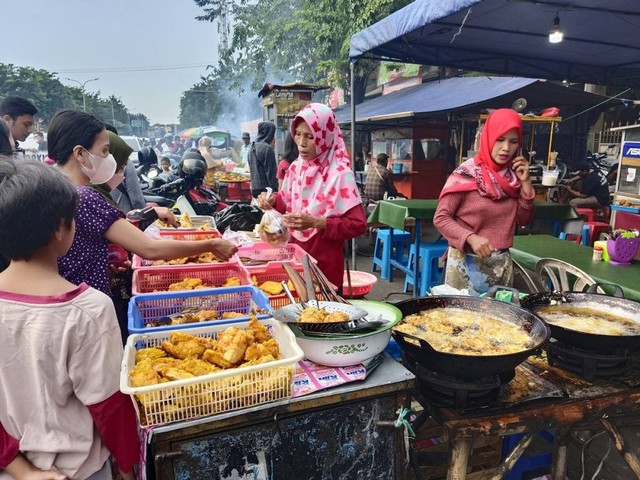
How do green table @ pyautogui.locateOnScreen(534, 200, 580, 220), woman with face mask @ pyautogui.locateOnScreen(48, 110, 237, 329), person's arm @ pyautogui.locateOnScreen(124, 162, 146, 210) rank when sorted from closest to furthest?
woman with face mask @ pyautogui.locateOnScreen(48, 110, 237, 329) → person's arm @ pyautogui.locateOnScreen(124, 162, 146, 210) → green table @ pyautogui.locateOnScreen(534, 200, 580, 220)

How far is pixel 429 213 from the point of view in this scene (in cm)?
527

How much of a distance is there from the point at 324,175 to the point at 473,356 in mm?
1676

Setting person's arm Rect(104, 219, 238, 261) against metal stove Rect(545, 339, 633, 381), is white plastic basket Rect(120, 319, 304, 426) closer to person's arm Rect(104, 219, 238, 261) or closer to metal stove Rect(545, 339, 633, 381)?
person's arm Rect(104, 219, 238, 261)

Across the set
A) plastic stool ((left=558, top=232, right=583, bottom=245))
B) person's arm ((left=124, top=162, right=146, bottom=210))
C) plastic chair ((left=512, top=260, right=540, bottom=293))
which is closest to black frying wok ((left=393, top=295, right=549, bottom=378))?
plastic chair ((left=512, top=260, right=540, bottom=293))

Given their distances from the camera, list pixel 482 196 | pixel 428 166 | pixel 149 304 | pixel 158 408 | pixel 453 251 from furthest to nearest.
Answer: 1. pixel 428 166
2. pixel 453 251
3. pixel 482 196
4. pixel 149 304
5. pixel 158 408

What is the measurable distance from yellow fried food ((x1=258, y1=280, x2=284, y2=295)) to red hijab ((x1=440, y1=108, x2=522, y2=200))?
1218 millimetres

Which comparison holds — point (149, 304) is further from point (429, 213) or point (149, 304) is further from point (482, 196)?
point (429, 213)

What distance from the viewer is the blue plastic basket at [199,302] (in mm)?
1919

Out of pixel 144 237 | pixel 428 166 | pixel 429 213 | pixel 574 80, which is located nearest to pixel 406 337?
pixel 144 237

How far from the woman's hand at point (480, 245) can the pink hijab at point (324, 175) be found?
2.38ft

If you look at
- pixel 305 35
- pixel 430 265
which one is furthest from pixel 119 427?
→ pixel 305 35

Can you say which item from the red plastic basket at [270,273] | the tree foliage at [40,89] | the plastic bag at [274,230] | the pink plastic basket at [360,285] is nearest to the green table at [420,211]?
the pink plastic basket at [360,285]

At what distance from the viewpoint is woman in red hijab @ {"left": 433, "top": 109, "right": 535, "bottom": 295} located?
255cm

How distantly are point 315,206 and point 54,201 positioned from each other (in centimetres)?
166
